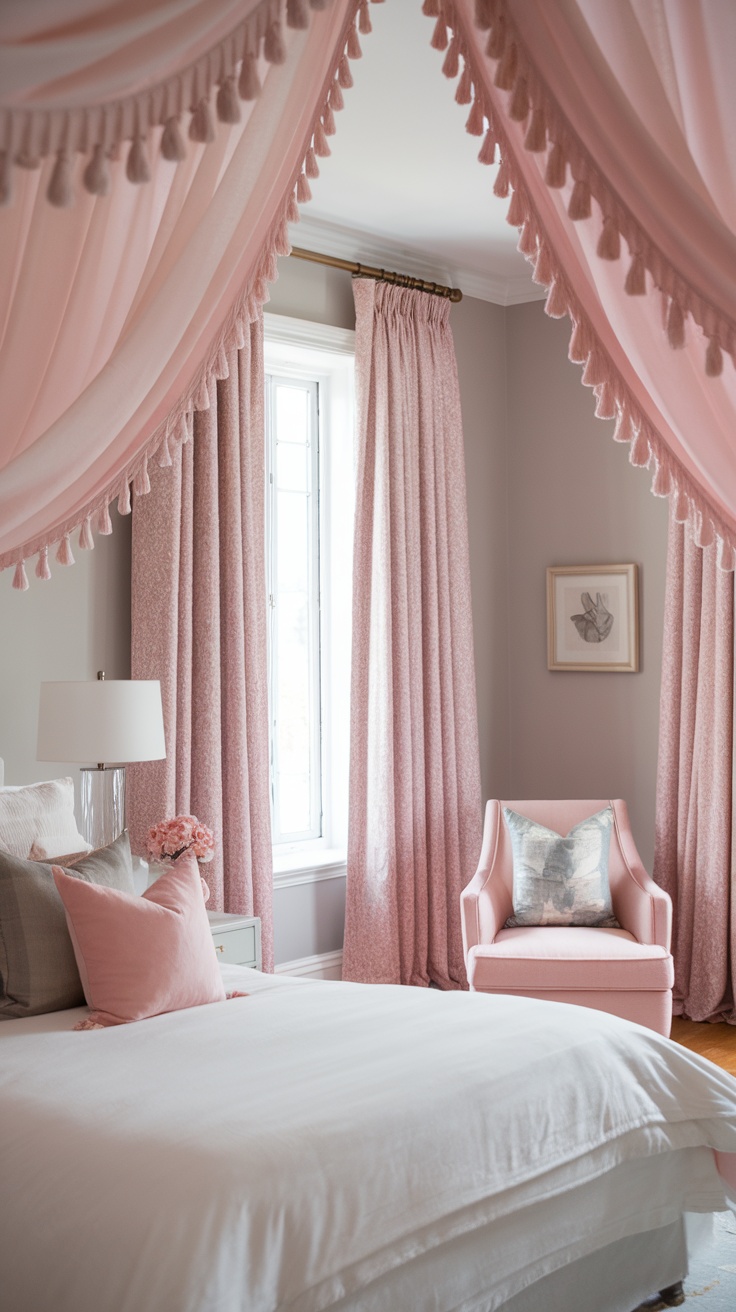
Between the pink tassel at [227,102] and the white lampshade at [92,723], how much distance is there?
2422 mm

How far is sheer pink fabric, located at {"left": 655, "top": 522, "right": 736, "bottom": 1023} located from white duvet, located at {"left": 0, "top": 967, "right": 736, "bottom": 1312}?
7.95 ft

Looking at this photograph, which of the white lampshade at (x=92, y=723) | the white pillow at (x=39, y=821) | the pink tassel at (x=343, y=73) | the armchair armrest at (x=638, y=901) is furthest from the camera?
the armchair armrest at (x=638, y=901)

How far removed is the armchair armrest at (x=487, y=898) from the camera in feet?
15.1

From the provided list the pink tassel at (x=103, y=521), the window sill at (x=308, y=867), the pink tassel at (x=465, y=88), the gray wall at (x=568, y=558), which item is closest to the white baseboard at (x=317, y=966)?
the window sill at (x=308, y=867)

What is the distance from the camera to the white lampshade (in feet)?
11.8

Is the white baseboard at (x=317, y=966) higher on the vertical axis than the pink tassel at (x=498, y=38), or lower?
lower

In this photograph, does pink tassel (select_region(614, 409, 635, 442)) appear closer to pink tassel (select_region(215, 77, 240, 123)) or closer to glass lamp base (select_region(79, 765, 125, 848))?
pink tassel (select_region(215, 77, 240, 123))

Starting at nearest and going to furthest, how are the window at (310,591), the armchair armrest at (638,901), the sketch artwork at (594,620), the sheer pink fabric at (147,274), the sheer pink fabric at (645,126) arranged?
1. the sheer pink fabric at (645,126)
2. the sheer pink fabric at (147,274)
3. the armchair armrest at (638,901)
4. the window at (310,591)
5. the sketch artwork at (594,620)

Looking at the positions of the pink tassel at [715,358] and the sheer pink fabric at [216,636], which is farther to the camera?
the sheer pink fabric at [216,636]

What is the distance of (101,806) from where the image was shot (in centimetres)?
384

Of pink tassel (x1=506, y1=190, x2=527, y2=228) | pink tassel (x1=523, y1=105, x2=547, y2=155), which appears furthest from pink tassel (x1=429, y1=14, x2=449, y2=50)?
pink tassel (x1=523, y1=105, x2=547, y2=155)

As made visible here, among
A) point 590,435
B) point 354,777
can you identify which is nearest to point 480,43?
point 354,777

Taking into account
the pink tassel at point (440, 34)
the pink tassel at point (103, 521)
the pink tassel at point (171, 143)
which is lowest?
the pink tassel at point (103, 521)

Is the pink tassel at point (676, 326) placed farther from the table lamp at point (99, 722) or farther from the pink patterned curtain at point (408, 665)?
the pink patterned curtain at point (408, 665)
